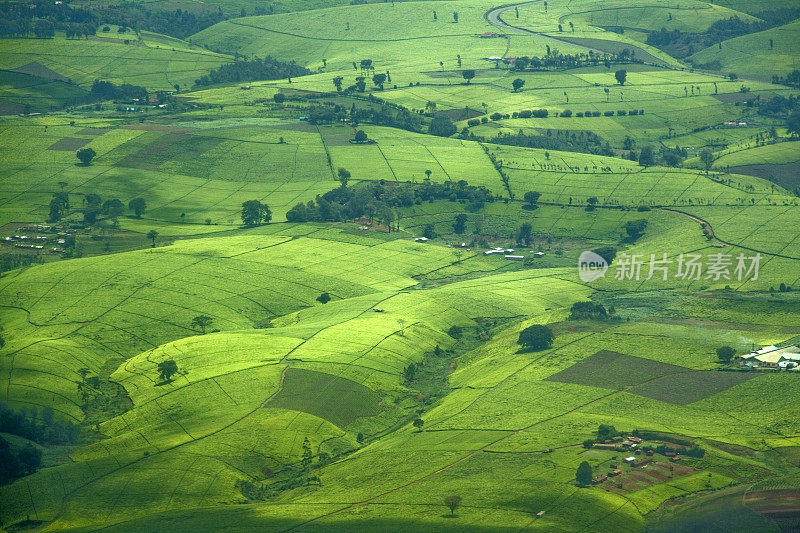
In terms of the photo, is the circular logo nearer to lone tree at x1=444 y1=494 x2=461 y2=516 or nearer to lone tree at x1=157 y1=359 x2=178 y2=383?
lone tree at x1=157 y1=359 x2=178 y2=383

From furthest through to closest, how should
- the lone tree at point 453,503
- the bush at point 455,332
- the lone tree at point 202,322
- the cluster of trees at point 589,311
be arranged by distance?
1. the bush at point 455,332
2. the cluster of trees at point 589,311
3. the lone tree at point 202,322
4. the lone tree at point 453,503

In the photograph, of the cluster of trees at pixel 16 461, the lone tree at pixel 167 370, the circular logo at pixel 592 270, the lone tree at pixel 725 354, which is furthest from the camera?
the circular logo at pixel 592 270

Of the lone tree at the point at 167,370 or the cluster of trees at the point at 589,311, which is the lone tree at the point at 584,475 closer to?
the cluster of trees at the point at 589,311

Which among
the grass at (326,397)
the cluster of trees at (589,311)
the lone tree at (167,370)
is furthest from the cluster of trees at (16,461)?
the cluster of trees at (589,311)

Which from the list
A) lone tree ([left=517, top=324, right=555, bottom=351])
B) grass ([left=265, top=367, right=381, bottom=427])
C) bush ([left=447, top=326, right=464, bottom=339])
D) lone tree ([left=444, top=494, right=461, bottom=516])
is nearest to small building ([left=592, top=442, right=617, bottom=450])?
lone tree ([left=444, top=494, right=461, bottom=516])

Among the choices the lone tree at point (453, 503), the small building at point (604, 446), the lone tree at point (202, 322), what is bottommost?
the lone tree at point (453, 503)

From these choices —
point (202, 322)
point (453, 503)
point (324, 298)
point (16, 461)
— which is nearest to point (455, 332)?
point (324, 298)
